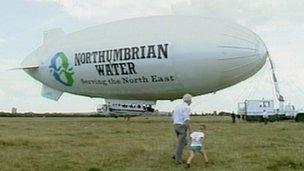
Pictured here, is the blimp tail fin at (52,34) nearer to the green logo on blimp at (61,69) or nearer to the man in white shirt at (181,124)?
the green logo on blimp at (61,69)

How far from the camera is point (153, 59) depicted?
1704 inches

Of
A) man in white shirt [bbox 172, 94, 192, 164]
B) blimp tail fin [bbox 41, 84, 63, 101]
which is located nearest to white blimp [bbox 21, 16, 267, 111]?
blimp tail fin [bbox 41, 84, 63, 101]

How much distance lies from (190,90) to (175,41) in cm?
367

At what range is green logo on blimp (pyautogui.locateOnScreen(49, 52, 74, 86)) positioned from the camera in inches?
1956

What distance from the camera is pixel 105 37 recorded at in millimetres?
47531

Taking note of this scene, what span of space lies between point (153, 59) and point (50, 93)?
49.7 feet

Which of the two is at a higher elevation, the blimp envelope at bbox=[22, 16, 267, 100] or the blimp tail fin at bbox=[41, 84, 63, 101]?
the blimp envelope at bbox=[22, 16, 267, 100]

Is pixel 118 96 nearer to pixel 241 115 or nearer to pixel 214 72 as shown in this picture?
pixel 214 72

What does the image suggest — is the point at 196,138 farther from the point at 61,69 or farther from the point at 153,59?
the point at 61,69

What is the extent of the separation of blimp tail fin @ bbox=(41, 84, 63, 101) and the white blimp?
2.30 metres

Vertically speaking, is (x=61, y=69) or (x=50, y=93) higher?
Result: (x=61, y=69)

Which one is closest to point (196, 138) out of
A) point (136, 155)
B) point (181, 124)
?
point (181, 124)

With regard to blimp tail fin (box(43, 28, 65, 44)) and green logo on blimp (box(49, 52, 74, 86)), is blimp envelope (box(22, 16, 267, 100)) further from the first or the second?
blimp tail fin (box(43, 28, 65, 44))

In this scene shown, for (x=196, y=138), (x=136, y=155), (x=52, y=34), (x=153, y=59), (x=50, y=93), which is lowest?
(x=136, y=155)
